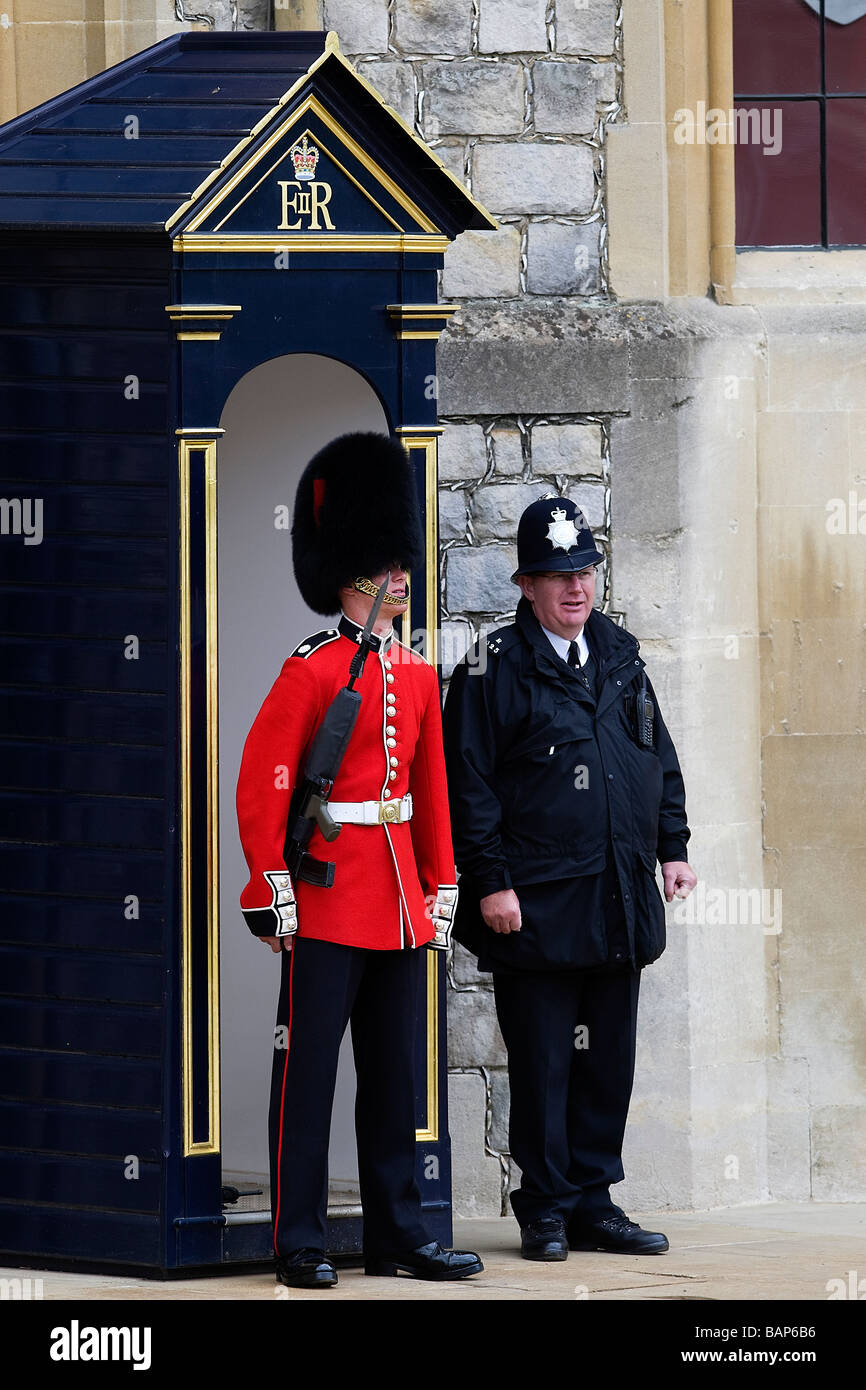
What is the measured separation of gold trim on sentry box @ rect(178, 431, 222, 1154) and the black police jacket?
575 mm

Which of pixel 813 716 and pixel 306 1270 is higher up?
pixel 813 716

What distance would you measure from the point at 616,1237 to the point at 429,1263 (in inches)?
22.7

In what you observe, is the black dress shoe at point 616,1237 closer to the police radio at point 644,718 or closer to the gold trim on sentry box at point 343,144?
the police radio at point 644,718

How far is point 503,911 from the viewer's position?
15.5 ft

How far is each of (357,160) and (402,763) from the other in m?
1.16

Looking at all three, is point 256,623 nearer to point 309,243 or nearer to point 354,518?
point 354,518

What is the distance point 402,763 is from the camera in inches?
175

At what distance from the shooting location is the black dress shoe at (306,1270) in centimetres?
427

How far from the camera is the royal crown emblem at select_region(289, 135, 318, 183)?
14.8ft

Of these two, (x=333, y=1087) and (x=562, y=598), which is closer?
(x=333, y=1087)

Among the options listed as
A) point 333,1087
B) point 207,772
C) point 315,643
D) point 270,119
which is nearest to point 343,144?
point 270,119

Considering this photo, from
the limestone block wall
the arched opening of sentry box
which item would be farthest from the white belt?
the limestone block wall

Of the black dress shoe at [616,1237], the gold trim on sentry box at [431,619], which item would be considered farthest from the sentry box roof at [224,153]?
the black dress shoe at [616,1237]
